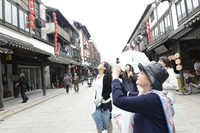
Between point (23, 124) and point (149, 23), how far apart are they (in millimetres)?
21289

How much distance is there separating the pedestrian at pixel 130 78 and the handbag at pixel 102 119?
1.26 metres

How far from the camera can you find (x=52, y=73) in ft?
68.7

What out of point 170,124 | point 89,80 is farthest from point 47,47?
point 170,124

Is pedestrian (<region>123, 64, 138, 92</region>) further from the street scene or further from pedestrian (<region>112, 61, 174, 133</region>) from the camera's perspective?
pedestrian (<region>112, 61, 174, 133</region>)

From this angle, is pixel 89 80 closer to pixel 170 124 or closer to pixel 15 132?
pixel 15 132

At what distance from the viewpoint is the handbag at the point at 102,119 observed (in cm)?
328

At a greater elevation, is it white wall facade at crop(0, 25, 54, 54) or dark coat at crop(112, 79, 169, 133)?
white wall facade at crop(0, 25, 54, 54)

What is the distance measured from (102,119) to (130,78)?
1.53m

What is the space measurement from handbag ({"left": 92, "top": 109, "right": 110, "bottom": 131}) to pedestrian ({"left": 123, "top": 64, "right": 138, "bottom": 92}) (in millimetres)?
1259

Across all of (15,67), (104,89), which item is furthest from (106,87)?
(15,67)

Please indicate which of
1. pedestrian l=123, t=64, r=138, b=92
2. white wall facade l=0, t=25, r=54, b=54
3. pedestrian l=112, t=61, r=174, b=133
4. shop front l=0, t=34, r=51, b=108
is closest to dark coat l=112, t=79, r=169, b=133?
pedestrian l=112, t=61, r=174, b=133

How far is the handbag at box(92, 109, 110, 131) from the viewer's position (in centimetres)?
328

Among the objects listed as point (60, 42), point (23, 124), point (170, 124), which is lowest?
point (23, 124)

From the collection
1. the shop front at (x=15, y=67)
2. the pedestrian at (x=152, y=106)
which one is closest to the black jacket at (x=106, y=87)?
the pedestrian at (x=152, y=106)
